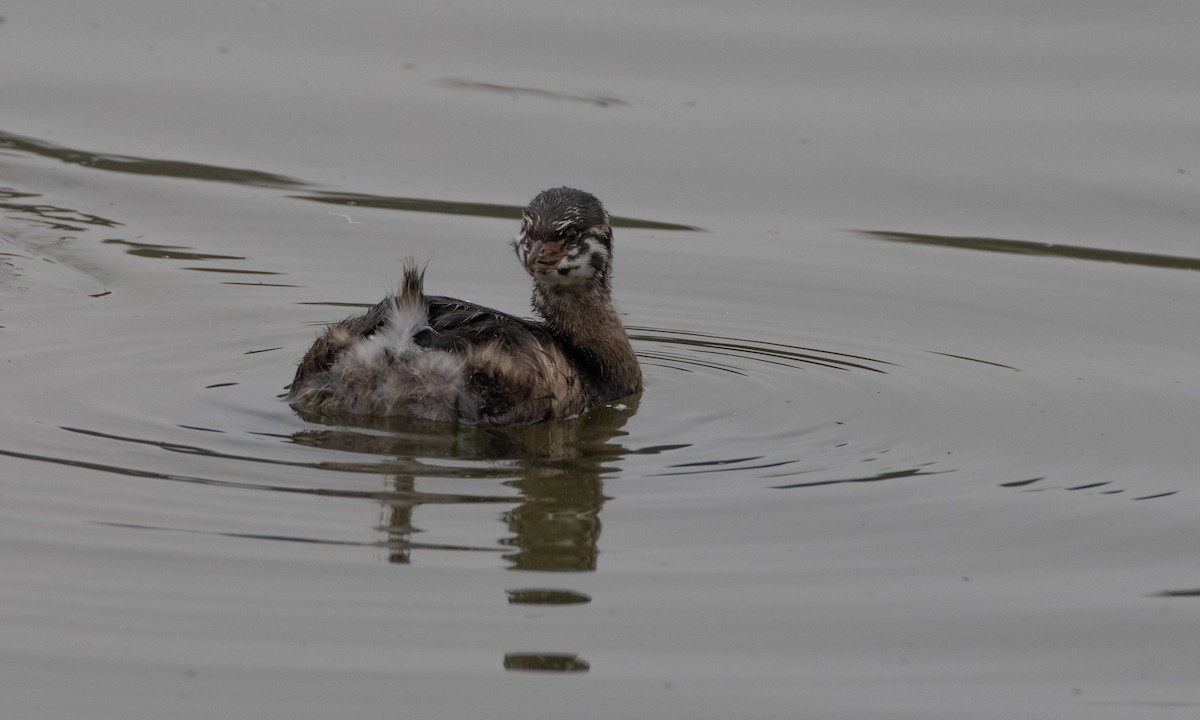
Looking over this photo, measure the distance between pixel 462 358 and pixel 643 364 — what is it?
1.93 metres

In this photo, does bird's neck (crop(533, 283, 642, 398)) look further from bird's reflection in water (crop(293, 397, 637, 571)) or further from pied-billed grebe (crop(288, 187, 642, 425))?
bird's reflection in water (crop(293, 397, 637, 571))

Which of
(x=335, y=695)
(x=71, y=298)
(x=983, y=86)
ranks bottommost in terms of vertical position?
(x=335, y=695)

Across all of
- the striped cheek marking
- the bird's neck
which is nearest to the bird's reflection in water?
the bird's neck

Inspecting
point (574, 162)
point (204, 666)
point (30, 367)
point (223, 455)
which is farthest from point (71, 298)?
point (204, 666)

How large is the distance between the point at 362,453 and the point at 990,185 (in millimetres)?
6799

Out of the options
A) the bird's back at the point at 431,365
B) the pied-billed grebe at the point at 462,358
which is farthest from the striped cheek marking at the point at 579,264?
the bird's back at the point at 431,365

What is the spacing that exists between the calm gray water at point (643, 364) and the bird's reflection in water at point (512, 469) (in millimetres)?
29

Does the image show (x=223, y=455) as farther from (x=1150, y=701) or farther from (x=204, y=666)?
(x=1150, y=701)

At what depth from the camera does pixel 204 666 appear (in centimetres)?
538

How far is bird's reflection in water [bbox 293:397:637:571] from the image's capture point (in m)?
6.48

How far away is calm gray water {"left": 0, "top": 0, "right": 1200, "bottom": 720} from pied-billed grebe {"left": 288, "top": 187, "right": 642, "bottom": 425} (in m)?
0.17

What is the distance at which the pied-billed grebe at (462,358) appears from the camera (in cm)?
781

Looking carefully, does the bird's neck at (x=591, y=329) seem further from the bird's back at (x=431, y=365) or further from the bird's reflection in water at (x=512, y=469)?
the bird's back at (x=431, y=365)

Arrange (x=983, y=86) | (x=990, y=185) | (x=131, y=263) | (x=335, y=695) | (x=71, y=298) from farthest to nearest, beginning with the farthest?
(x=983, y=86)
(x=990, y=185)
(x=131, y=263)
(x=71, y=298)
(x=335, y=695)
